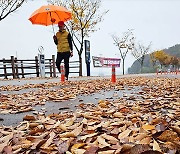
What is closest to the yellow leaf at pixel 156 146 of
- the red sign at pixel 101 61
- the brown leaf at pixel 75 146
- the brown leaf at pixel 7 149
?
the brown leaf at pixel 75 146

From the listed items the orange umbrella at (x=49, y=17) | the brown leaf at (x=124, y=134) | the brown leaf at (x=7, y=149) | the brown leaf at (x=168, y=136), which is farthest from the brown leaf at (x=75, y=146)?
the orange umbrella at (x=49, y=17)

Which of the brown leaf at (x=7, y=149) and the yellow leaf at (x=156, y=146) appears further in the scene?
the brown leaf at (x=7, y=149)

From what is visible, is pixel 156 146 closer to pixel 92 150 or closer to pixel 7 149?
pixel 92 150

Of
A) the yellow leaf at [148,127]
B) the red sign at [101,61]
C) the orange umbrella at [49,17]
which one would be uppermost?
the orange umbrella at [49,17]

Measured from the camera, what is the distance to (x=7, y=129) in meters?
2.30

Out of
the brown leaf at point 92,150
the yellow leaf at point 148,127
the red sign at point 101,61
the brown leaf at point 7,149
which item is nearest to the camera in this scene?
the brown leaf at point 92,150

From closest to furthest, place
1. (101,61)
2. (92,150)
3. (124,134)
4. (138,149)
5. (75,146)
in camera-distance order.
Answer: (138,149) < (92,150) < (75,146) < (124,134) < (101,61)

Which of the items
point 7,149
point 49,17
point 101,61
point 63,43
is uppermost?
point 49,17

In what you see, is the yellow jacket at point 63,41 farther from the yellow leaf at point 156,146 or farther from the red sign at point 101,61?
the red sign at point 101,61

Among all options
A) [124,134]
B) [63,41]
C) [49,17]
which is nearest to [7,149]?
[124,134]

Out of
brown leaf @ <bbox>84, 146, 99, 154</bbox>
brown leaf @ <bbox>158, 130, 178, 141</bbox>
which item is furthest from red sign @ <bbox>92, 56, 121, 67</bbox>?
brown leaf @ <bbox>84, 146, 99, 154</bbox>

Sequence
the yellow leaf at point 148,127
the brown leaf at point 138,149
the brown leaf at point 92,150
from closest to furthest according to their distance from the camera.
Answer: the brown leaf at point 138,149
the brown leaf at point 92,150
the yellow leaf at point 148,127

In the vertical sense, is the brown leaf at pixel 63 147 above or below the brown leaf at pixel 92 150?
below

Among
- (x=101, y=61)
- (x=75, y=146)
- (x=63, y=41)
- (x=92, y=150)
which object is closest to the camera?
(x=92, y=150)
